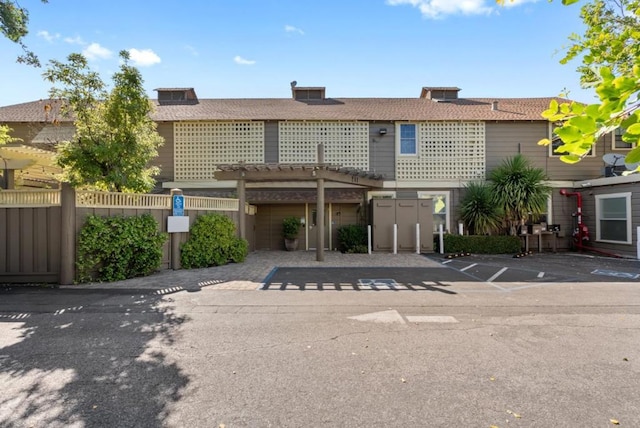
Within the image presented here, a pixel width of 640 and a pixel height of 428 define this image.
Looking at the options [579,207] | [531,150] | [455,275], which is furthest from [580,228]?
[455,275]

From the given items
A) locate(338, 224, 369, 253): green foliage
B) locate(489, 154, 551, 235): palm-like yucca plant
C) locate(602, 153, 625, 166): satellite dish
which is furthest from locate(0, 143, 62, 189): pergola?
locate(602, 153, 625, 166): satellite dish

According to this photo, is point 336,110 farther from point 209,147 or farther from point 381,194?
point 209,147

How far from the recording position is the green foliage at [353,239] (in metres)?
14.3

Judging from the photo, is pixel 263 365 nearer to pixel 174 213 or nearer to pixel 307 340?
pixel 307 340

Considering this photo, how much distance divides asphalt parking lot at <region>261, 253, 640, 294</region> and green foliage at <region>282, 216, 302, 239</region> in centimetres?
521

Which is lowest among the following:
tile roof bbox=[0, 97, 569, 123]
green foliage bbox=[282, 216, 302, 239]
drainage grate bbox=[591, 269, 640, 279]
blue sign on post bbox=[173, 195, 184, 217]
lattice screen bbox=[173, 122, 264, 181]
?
drainage grate bbox=[591, 269, 640, 279]

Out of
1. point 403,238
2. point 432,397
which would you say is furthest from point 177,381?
point 403,238

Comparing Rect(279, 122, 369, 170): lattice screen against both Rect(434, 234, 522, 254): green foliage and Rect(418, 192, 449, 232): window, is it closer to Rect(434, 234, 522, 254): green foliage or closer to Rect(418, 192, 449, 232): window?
Rect(418, 192, 449, 232): window

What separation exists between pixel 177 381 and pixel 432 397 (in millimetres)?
2352

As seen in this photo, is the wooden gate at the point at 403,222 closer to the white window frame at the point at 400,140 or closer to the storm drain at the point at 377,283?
the white window frame at the point at 400,140

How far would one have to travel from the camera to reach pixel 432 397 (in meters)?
3.08

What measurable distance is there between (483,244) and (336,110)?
8846 millimetres

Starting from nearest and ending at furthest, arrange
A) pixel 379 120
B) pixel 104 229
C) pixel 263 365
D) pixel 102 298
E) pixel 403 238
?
pixel 263 365
pixel 102 298
pixel 104 229
pixel 403 238
pixel 379 120

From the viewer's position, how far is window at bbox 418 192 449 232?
51.3 feet
